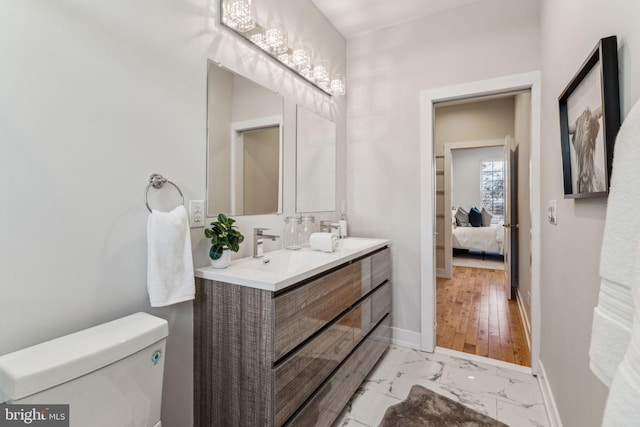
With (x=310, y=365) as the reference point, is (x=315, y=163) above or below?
above

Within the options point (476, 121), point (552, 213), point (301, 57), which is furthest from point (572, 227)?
point (476, 121)

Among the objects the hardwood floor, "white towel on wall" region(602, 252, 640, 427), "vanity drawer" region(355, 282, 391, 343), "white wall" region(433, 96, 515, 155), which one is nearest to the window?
the hardwood floor

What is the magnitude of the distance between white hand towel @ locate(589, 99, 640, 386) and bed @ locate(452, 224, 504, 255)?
5.89 metres

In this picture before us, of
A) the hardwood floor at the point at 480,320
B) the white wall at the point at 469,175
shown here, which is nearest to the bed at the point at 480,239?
the hardwood floor at the point at 480,320

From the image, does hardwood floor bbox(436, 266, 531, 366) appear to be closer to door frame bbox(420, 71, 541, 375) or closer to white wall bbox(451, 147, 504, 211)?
door frame bbox(420, 71, 541, 375)

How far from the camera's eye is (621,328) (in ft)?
1.82

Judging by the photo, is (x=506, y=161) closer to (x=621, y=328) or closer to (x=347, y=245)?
(x=347, y=245)

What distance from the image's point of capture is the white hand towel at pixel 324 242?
6.23 feet

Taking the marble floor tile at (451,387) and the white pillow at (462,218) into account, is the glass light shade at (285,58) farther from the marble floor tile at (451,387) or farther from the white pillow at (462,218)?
the white pillow at (462,218)

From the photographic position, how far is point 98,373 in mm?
841

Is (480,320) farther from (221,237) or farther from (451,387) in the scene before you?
(221,237)

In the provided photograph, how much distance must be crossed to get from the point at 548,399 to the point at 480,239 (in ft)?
15.0

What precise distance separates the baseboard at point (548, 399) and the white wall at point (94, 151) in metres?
1.88

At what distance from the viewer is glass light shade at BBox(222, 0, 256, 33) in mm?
1562
